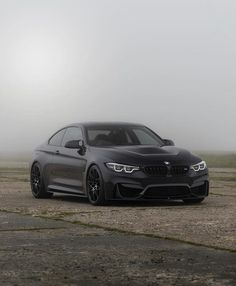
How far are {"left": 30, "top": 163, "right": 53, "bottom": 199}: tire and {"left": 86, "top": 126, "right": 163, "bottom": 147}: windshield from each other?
1707mm

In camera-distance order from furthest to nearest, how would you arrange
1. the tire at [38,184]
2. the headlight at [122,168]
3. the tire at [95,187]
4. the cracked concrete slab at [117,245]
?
1. the tire at [38,184]
2. the tire at [95,187]
3. the headlight at [122,168]
4. the cracked concrete slab at [117,245]

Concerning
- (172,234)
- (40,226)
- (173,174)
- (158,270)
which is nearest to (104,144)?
(173,174)

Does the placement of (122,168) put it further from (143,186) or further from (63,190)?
(63,190)

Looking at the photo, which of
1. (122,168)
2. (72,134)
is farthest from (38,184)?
(122,168)

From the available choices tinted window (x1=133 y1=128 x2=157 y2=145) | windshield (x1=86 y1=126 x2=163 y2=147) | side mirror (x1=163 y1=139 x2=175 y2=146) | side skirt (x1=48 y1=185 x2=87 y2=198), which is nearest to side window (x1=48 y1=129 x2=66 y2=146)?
side skirt (x1=48 y1=185 x2=87 y2=198)

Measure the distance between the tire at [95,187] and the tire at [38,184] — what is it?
2.00 metres

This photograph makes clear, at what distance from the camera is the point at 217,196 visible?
44.7 ft

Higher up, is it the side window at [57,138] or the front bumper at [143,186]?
the side window at [57,138]

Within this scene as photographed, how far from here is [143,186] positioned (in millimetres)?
11344

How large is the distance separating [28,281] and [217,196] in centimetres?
872

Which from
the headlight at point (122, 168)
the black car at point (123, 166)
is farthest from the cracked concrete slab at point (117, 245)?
the headlight at point (122, 168)

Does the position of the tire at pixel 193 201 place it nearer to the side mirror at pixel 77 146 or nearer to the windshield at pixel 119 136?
the windshield at pixel 119 136

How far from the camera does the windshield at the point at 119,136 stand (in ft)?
40.8

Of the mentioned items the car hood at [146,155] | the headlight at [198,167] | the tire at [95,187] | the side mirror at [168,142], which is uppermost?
the side mirror at [168,142]
